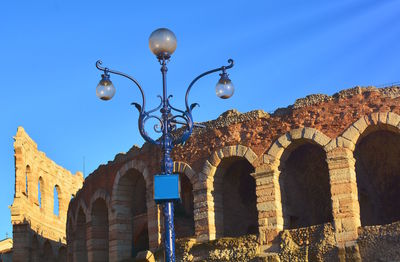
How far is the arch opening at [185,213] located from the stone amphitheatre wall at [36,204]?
11248mm

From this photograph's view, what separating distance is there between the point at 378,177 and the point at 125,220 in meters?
7.68

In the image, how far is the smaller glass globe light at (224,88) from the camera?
1113cm

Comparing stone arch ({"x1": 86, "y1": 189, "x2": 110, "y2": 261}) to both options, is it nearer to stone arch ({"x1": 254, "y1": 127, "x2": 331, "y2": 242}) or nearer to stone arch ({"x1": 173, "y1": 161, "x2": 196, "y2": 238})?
stone arch ({"x1": 173, "y1": 161, "x2": 196, "y2": 238})

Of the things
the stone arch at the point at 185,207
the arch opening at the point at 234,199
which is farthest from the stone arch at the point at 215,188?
the stone arch at the point at 185,207

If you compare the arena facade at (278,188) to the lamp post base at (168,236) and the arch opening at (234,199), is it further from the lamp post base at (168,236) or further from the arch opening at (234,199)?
the lamp post base at (168,236)

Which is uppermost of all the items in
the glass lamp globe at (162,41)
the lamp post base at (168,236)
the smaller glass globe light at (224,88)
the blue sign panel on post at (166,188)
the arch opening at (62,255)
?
the glass lamp globe at (162,41)

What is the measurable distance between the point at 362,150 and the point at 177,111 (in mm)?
8988

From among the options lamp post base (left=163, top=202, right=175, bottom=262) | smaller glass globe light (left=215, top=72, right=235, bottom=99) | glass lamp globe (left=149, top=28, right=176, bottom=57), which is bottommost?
lamp post base (left=163, top=202, right=175, bottom=262)

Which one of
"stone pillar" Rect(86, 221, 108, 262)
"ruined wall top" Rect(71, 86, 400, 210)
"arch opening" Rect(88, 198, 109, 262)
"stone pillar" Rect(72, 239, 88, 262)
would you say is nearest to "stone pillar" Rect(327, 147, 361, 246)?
"ruined wall top" Rect(71, 86, 400, 210)

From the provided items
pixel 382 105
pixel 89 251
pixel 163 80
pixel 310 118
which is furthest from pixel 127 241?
pixel 163 80

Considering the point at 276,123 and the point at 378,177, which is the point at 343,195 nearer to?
the point at 276,123

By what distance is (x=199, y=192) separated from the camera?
1798 centimetres

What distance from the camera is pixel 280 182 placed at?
56.0 ft

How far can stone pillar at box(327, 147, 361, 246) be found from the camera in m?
15.4
